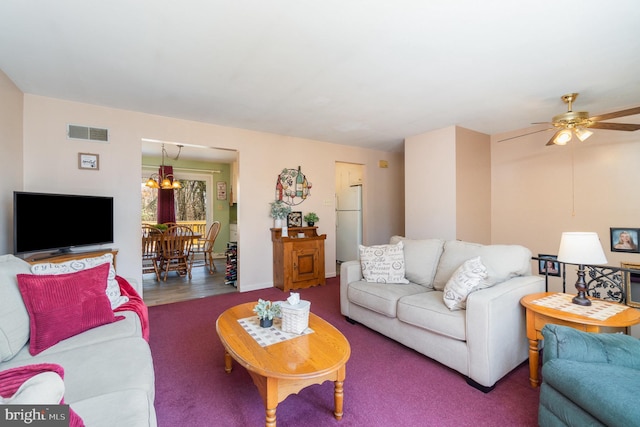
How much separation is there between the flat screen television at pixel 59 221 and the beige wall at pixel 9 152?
0.72ft

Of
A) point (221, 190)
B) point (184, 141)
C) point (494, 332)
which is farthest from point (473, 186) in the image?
point (221, 190)

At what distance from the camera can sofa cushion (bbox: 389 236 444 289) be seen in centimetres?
279

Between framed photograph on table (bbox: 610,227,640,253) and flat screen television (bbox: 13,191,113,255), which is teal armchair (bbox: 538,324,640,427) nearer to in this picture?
framed photograph on table (bbox: 610,227,640,253)

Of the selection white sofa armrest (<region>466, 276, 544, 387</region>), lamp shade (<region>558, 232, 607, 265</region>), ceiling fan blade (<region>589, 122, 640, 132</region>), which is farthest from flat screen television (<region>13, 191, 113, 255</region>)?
ceiling fan blade (<region>589, 122, 640, 132</region>)

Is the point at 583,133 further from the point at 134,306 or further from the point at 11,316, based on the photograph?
the point at 11,316

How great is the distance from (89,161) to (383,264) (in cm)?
344

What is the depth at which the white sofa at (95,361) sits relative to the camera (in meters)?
1.09

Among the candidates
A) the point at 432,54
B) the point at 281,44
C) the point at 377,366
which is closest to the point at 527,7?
the point at 432,54

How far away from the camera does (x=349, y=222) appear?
599 cm

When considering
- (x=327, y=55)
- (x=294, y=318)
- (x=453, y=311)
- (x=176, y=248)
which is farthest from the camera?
(x=176, y=248)

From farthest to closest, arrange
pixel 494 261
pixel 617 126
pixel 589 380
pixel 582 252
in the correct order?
pixel 617 126
pixel 494 261
pixel 582 252
pixel 589 380

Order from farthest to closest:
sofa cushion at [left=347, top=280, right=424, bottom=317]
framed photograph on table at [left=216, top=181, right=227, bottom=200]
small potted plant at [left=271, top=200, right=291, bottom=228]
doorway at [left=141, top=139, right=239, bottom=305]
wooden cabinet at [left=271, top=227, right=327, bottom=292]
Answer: framed photograph on table at [left=216, top=181, right=227, bottom=200]
doorway at [left=141, top=139, right=239, bottom=305]
small potted plant at [left=271, top=200, right=291, bottom=228]
wooden cabinet at [left=271, top=227, right=327, bottom=292]
sofa cushion at [left=347, top=280, right=424, bottom=317]

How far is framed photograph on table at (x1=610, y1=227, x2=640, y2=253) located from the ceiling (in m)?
1.46

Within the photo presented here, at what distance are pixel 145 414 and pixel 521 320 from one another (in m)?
2.35
